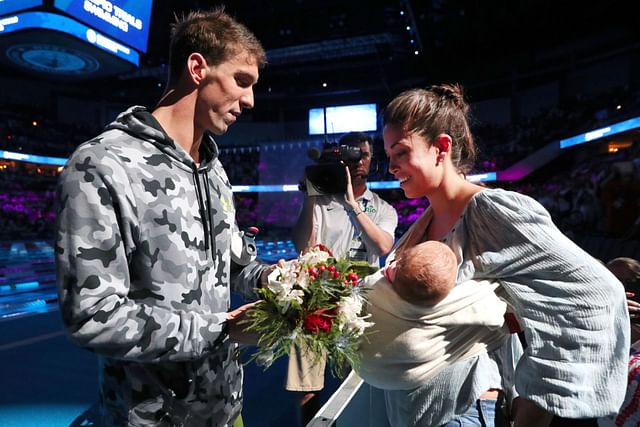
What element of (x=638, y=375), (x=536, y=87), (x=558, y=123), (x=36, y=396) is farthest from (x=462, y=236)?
(x=536, y=87)

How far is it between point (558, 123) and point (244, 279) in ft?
58.7

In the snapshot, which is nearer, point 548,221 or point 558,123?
point 548,221

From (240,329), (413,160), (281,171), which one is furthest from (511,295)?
(281,171)

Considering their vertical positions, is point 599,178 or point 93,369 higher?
point 599,178

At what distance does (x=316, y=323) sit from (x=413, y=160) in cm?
55

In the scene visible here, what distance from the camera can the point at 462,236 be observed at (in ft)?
3.70

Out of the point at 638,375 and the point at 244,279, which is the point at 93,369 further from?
the point at 638,375

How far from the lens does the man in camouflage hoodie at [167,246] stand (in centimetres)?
90

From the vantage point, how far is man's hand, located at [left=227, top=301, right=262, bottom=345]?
3.38 ft

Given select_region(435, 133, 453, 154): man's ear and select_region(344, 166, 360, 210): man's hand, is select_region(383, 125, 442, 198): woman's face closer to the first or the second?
select_region(435, 133, 453, 154): man's ear

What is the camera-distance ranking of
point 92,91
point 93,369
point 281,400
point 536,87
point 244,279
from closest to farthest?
point 244,279 < point 281,400 < point 93,369 < point 536,87 < point 92,91

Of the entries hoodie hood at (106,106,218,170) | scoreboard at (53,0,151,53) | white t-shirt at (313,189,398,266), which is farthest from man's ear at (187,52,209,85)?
scoreboard at (53,0,151,53)

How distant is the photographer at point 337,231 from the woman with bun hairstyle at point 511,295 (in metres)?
0.78

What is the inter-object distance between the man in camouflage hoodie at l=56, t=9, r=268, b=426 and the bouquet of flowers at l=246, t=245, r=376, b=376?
13 centimetres
